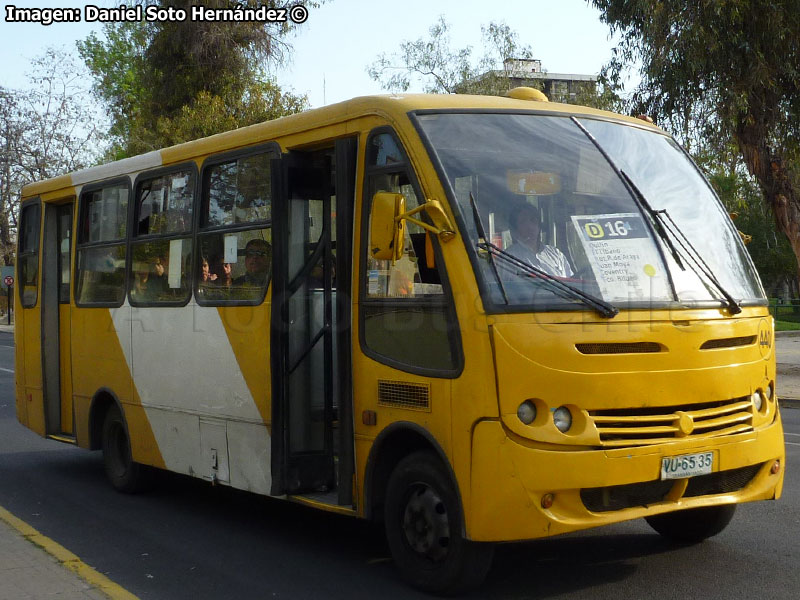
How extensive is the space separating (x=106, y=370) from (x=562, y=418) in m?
5.44

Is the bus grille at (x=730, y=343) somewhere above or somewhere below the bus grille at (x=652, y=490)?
above

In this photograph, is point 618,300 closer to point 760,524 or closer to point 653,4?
point 760,524

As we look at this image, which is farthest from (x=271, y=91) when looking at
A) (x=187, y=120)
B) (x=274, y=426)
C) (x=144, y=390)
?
(x=274, y=426)

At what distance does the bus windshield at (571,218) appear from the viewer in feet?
18.7

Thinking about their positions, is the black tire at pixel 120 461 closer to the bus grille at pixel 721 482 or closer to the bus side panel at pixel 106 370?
the bus side panel at pixel 106 370

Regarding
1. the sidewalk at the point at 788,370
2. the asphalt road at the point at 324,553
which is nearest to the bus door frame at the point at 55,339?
the asphalt road at the point at 324,553

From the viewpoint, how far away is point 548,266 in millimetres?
5727

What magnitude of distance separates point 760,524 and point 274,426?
3.42 meters

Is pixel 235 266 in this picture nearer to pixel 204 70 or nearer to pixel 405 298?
pixel 405 298

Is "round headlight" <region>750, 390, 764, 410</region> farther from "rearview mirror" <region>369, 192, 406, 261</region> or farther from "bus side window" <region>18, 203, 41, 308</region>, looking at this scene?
"bus side window" <region>18, 203, 41, 308</region>

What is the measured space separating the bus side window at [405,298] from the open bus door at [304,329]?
1.85 feet

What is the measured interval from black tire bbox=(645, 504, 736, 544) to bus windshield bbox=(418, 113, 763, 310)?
1.41 m

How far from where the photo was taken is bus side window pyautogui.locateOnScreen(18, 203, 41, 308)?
36.2 ft

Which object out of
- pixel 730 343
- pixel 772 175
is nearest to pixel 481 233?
pixel 730 343
